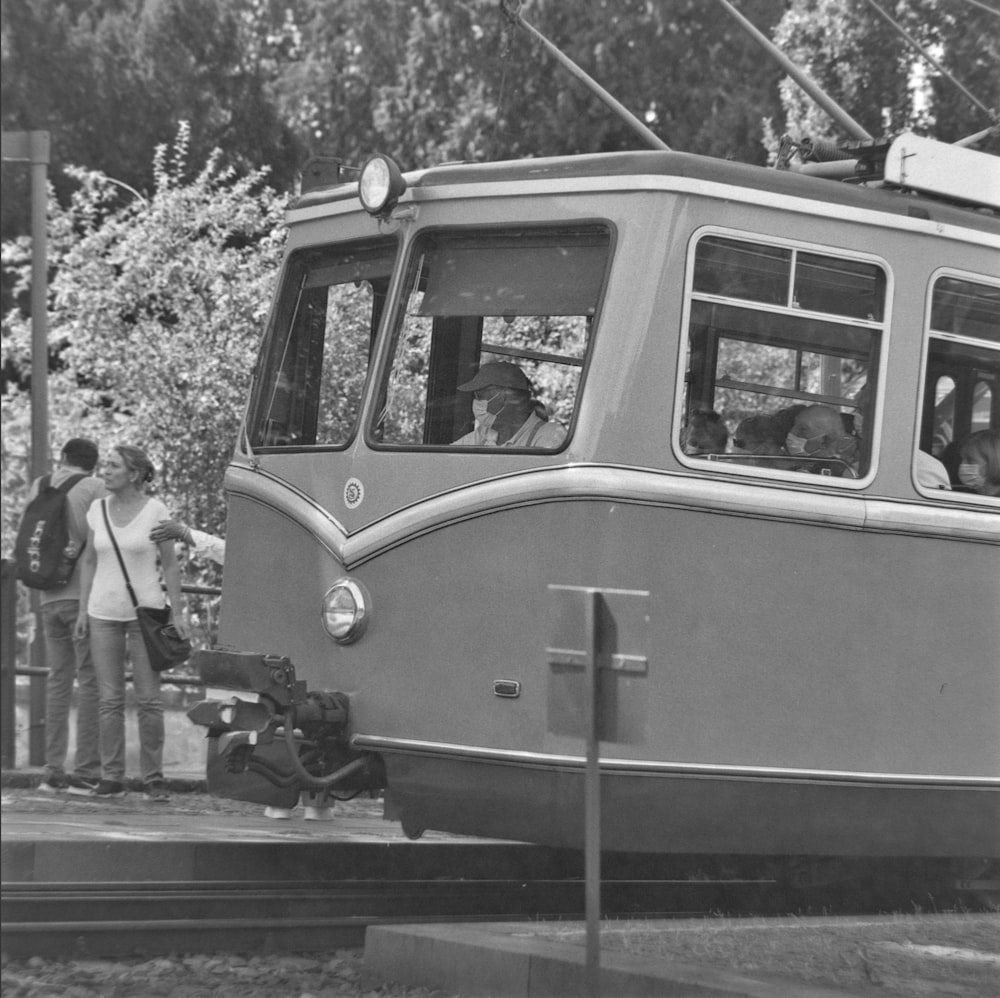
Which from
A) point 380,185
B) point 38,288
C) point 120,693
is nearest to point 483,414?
point 380,185

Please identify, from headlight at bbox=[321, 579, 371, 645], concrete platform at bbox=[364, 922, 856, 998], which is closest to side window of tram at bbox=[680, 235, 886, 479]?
headlight at bbox=[321, 579, 371, 645]

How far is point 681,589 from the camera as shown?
644cm

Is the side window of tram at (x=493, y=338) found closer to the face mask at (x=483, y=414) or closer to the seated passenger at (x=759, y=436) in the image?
the face mask at (x=483, y=414)

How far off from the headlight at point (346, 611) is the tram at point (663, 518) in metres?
0.01

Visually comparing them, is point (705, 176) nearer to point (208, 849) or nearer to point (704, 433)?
point (704, 433)

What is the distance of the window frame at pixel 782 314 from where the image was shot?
6.59 m

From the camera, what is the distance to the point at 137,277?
19656 millimetres

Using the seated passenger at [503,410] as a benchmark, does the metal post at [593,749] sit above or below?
below

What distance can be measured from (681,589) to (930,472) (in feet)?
4.32

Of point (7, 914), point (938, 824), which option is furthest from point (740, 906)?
point (7, 914)

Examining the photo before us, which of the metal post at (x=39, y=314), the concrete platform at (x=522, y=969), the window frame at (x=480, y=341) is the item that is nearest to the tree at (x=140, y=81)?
the metal post at (x=39, y=314)

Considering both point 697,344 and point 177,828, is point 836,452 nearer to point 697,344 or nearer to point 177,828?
point 697,344

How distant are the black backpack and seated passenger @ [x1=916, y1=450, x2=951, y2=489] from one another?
193 inches

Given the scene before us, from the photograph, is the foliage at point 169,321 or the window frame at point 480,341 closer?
the window frame at point 480,341
